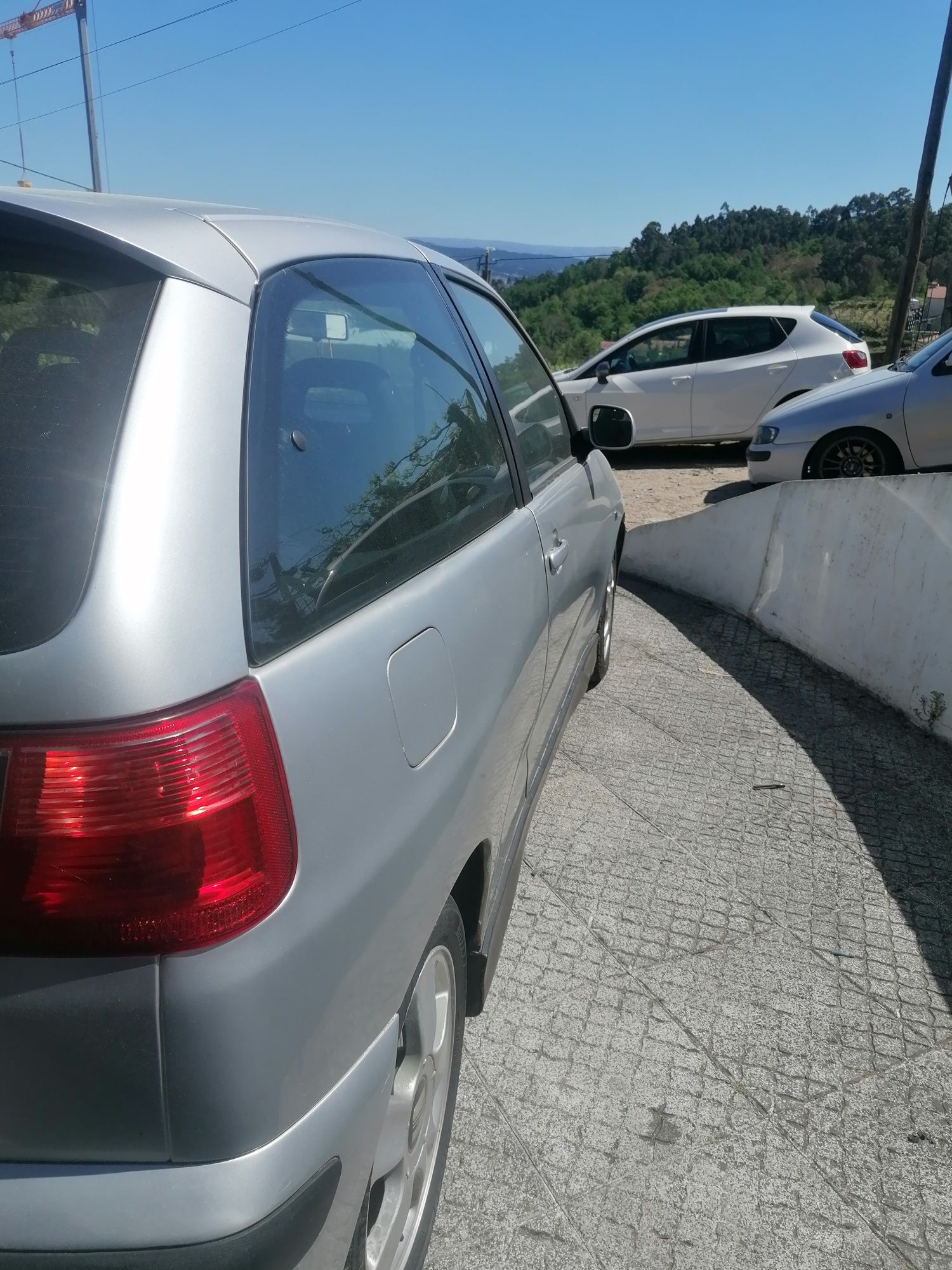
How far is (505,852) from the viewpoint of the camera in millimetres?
2604

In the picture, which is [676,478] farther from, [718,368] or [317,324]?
[317,324]

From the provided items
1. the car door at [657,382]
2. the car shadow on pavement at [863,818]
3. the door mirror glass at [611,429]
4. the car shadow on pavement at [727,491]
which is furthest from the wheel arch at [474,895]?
the car door at [657,382]

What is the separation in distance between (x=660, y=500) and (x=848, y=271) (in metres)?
41.1

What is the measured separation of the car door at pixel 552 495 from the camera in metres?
3.05

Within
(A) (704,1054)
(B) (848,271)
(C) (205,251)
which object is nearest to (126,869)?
(C) (205,251)

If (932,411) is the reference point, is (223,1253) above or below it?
below

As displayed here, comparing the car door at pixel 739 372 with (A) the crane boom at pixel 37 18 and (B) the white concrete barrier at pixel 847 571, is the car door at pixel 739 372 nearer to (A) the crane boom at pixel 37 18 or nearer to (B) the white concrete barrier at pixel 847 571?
(B) the white concrete barrier at pixel 847 571

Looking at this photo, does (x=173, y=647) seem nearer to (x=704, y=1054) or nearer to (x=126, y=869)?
(x=126, y=869)

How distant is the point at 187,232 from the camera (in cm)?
161

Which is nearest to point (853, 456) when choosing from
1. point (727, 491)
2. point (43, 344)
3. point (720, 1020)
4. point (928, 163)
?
point (727, 491)

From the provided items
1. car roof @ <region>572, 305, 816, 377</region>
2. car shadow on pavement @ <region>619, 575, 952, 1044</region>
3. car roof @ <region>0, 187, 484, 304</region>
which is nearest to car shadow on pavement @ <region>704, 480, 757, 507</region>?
car roof @ <region>572, 305, 816, 377</region>

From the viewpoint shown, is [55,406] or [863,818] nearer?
[55,406]

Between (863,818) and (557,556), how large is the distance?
1822 mm

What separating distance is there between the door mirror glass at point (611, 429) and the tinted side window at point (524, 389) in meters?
0.25
